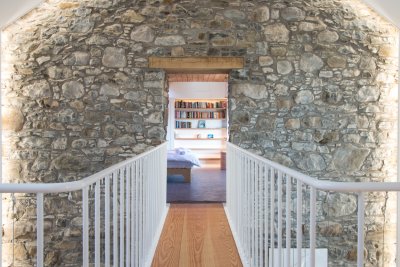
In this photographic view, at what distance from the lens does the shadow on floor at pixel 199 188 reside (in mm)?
5238

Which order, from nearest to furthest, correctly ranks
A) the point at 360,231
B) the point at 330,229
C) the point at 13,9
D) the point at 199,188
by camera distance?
the point at 360,231, the point at 13,9, the point at 330,229, the point at 199,188

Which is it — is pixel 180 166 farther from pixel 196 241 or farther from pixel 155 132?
pixel 196 241

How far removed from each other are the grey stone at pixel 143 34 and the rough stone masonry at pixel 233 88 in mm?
14

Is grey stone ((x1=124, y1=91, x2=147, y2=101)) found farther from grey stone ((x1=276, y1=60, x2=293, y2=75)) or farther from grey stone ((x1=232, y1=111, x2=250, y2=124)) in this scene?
grey stone ((x1=276, y1=60, x2=293, y2=75))

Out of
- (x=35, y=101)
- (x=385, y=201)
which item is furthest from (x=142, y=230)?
(x=385, y=201)

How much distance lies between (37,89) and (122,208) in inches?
145

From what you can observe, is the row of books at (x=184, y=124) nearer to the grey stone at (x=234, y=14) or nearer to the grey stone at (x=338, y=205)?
the grey stone at (x=234, y=14)

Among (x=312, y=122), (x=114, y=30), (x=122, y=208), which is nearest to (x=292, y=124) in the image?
(x=312, y=122)

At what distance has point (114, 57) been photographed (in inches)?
192

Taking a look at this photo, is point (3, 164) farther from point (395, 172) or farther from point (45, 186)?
point (395, 172)

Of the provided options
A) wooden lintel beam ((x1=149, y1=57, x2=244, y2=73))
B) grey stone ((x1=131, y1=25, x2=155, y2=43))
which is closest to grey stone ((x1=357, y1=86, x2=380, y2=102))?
wooden lintel beam ((x1=149, y1=57, x2=244, y2=73))

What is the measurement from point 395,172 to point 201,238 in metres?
3.17

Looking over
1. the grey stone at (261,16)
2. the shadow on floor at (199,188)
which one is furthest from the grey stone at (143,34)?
the shadow on floor at (199,188)

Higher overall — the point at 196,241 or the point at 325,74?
the point at 325,74
